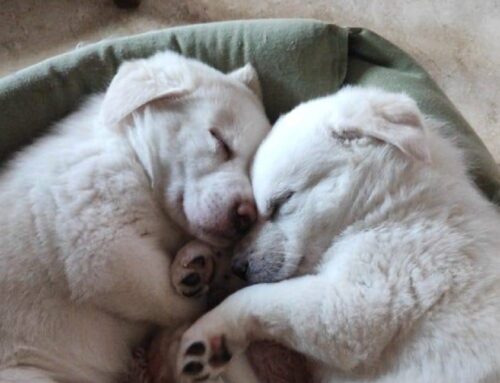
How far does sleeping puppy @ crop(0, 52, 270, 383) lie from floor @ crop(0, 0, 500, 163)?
1317 mm

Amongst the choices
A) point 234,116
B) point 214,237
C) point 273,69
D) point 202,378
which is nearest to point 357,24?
point 273,69

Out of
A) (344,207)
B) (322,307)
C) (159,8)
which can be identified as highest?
(159,8)

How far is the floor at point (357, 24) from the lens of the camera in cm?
327

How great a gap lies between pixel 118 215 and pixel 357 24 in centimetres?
204

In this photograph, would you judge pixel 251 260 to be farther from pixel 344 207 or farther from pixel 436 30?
pixel 436 30

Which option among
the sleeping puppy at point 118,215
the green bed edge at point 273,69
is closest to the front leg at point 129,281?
the sleeping puppy at point 118,215

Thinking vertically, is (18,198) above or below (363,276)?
above

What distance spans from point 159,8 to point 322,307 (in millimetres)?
2206

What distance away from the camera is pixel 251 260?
1.97 metres

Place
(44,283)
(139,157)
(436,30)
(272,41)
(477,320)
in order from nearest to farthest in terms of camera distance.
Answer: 1. (477,320)
2. (44,283)
3. (139,157)
4. (272,41)
5. (436,30)

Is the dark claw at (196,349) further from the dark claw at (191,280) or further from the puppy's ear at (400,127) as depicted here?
the puppy's ear at (400,127)

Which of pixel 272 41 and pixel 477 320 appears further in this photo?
pixel 272 41

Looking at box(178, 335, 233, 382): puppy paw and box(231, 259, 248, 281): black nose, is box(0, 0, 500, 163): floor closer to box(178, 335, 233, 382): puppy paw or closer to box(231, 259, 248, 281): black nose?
box(231, 259, 248, 281): black nose

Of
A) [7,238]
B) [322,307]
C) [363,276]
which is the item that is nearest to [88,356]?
[7,238]
